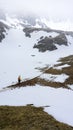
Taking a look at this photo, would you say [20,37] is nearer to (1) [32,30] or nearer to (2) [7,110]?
(1) [32,30]

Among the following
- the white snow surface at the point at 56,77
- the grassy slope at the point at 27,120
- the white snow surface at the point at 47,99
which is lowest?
the grassy slope at the point at 27,120

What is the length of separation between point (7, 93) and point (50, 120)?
1688cm

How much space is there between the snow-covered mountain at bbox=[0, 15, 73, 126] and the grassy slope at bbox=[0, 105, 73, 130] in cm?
174

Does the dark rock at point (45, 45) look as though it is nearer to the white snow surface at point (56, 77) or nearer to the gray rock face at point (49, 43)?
the gray rock face at point (49, 43)

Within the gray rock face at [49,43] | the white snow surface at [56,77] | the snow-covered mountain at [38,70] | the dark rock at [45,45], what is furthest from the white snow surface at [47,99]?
the gray rock face at [49,43]

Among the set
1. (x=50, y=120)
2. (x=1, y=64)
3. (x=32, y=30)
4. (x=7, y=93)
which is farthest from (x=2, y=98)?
(x=32, y=30)

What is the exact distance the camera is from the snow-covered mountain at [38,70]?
118 feet

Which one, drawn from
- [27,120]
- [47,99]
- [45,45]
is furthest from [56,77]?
[45,45]

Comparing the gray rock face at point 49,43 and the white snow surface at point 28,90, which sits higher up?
the gray rock face at point 49,43

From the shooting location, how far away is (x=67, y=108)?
32.3m

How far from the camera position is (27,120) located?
27516 millimetres

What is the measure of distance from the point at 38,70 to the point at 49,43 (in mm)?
58914

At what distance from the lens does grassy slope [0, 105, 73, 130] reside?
2547cm

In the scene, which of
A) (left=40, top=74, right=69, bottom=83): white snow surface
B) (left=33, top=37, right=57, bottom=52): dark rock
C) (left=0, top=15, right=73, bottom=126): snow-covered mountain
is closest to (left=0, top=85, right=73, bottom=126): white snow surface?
(left=0, top=15, right=73, bottom=126): snow-covered mountain
